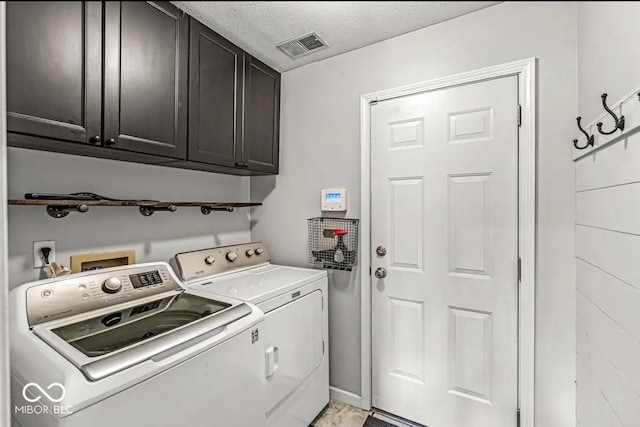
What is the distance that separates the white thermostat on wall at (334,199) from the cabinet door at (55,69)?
1.24 metres

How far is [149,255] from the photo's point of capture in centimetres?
167

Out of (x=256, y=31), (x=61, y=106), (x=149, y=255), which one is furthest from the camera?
(x=149, y=255)

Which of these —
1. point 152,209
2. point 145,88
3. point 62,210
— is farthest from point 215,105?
point 62,210

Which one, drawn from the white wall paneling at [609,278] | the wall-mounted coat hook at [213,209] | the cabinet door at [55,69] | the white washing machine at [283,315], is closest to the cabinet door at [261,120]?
the wall-mounted coat hook at [213,209]

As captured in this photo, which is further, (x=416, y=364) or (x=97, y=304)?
(x=416, y=364)

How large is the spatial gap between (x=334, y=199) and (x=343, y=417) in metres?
1.35

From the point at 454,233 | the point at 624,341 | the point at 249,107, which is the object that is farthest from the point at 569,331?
the point at 249,107

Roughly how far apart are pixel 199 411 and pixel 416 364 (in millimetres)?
1234

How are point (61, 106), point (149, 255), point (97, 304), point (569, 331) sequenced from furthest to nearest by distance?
1. point (149, 255)
2. point (569, 331)
3. point (97, 304)
4. point (61, 106)

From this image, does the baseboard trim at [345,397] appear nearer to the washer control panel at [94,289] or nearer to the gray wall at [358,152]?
the gray wall at [358,152]

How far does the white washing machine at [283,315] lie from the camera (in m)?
1.43

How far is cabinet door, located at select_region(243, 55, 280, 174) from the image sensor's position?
1675 millimetres

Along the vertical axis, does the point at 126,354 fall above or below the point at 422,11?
below

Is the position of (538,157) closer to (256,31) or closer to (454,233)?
(454,233)
